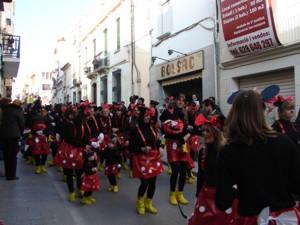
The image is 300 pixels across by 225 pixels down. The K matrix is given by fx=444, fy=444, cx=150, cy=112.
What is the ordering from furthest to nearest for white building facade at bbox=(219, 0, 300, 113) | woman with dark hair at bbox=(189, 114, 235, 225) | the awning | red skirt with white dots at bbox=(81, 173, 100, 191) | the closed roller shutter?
1. the awning
2. the closed roller shutter
3. white building facade at bbox=(219, 0, 300, 113)
4. red skirt with white dots at bbox=(81, 173, 100, 191)
5. woman with dark hair at bbox=(189, 114, 235, 225)

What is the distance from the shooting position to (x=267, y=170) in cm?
264

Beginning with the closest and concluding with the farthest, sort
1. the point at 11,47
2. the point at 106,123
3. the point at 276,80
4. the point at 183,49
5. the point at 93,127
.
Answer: the point at 93,127 < the point at 106,123 < the point at 276,80 < the point at 183,49 < the point at 11,47

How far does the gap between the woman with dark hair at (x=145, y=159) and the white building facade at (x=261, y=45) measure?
572 cm

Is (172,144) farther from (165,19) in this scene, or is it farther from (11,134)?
(165,19)

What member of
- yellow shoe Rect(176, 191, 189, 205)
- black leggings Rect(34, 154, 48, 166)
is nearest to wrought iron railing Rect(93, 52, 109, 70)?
black leggings Rect(34, 154, 48, 166)

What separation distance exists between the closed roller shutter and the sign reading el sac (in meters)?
0.80

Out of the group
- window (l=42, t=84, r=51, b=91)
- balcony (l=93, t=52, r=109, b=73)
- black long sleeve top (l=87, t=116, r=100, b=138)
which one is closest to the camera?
black long sleeve top (l=87, t=116, r=100, b=138)

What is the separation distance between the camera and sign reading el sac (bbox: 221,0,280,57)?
38.8 ft

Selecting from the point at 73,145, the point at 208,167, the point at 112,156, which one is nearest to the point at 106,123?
the point at 112,156

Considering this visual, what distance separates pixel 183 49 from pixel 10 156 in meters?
9.47

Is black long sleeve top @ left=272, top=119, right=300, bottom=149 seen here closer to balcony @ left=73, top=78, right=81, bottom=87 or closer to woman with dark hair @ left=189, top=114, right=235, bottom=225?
woman with dark hair @ left=189, top=114, right=235, bottom=225

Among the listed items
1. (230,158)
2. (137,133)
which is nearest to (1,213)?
(137,133)

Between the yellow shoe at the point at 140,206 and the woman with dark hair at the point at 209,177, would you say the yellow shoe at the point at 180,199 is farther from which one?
the woman with dark hair at the point at 209,177

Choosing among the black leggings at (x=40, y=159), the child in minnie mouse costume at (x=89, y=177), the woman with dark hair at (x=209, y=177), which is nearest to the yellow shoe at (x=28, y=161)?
the black leggings at (x=40, y=159)
